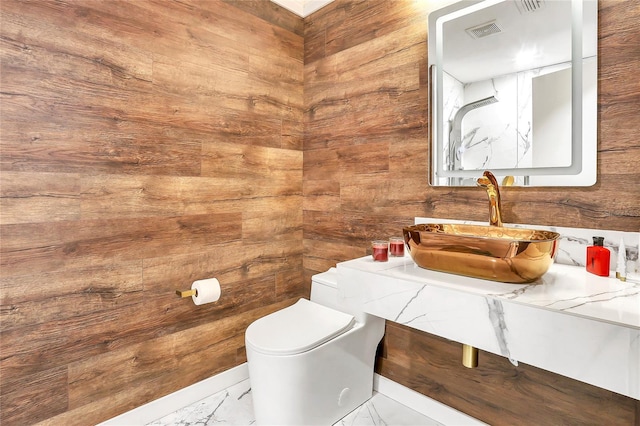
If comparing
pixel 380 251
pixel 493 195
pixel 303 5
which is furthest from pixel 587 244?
pixel 303 5

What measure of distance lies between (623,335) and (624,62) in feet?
3.34

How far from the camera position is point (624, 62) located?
50.1 inches

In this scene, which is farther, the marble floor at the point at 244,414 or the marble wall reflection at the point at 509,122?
the marble floor at the point at 244,414

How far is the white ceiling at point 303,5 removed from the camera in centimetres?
225

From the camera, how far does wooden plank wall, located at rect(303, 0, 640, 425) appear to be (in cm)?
129

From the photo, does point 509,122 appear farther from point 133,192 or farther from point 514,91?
point 133,192

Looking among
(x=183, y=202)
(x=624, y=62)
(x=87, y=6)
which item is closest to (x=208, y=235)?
(x=183, y=202)

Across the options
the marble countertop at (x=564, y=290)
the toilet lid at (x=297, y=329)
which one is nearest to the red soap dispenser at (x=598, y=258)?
the marble countertop at (x=564, y=290)

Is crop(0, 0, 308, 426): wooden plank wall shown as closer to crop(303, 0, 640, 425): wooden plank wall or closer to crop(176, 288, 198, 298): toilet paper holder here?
crop(176, 288, 198, 298): toilet paper holder

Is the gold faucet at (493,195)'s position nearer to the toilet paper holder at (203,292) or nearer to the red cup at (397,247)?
the red cup at (397,247)

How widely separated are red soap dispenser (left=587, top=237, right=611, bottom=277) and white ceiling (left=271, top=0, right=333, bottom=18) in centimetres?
197

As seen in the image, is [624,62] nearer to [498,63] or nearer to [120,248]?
[498,63]

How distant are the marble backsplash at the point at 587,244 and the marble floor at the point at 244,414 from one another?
3.37ft

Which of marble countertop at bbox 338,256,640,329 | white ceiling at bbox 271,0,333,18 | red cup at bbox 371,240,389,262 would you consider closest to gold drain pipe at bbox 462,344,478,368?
marble countertop at bbox 338,256,640,329
